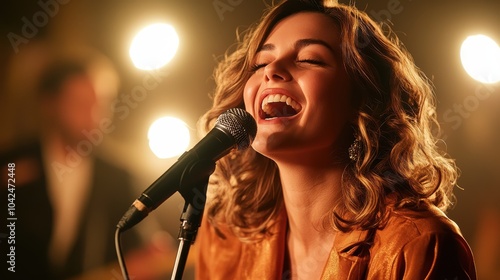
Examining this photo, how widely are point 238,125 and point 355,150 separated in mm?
629

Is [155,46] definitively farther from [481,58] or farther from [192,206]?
[192,206]

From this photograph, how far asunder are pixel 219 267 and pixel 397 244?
2.49 ft

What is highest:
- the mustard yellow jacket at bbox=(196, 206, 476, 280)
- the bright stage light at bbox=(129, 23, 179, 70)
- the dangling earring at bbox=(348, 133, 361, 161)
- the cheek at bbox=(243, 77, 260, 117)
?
the bright stage light at bbox=(129, 23, 179, 70)

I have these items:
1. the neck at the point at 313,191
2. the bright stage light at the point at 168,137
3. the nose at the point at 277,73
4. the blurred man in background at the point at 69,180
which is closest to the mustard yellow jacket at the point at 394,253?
the neck at the point at 313,191

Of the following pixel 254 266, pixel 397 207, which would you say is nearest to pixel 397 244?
pixel 397 207

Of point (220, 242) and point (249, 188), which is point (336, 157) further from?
point (220, 242)

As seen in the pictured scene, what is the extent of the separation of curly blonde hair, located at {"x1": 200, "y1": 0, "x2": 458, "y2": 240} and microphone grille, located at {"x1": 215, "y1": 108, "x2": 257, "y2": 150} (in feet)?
1.75

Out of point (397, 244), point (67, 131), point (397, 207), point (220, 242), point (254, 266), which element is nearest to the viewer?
point (397, 244)

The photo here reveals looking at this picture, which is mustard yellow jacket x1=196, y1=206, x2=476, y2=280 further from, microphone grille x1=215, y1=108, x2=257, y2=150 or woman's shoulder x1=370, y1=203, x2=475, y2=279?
microphone grille x1=215, y1=108, x2=257, y2=150

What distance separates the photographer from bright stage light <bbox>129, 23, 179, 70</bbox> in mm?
2576

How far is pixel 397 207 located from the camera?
60.0 inches

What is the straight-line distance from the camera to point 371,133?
64.7 inches

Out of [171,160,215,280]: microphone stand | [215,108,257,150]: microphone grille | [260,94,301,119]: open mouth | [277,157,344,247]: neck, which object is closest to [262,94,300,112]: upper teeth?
[260,94,301,119]: open mouth

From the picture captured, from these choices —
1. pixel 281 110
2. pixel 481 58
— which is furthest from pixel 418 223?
pixel 481 58
